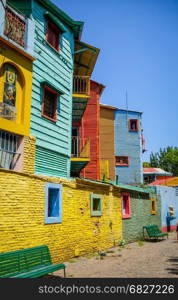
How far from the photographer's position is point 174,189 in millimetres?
21844

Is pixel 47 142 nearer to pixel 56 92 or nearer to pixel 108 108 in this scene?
pixel 56 92

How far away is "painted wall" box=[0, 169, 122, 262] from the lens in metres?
7.21

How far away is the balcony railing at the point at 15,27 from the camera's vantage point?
8742 millimetres

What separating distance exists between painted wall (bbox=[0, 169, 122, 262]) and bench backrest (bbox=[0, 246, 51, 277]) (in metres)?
0.79

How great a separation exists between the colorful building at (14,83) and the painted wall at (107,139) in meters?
14.1

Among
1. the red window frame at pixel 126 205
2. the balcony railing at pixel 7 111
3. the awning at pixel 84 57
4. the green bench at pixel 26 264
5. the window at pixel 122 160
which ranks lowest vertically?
the green bench at pixel 26 264

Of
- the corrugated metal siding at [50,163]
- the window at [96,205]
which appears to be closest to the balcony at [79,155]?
the corrugated metal siding at [50,163]

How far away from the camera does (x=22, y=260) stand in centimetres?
637

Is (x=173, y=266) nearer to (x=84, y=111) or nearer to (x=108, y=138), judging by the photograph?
(x=84, y=111)

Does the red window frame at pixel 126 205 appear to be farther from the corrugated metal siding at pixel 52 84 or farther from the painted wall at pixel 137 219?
the corrugated metal siding at pixel 52 84

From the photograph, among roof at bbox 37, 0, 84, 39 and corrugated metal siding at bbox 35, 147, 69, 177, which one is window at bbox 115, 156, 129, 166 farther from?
corrugated metal siding at bbox 35, 147, 69, 177

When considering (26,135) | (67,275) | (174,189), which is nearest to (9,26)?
(26,135)

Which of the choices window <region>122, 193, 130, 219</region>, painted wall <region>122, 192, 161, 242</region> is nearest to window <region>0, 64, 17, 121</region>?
window <region>122, 193, 130, 219</region>

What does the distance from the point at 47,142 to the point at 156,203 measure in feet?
39.5
